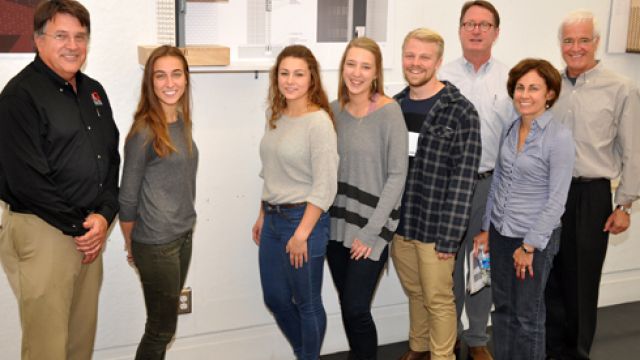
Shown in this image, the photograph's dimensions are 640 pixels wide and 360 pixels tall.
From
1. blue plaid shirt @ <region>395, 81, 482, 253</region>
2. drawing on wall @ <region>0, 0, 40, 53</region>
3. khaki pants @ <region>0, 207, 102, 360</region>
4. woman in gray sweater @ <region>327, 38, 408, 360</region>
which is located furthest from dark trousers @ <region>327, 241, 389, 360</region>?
drawing on wall @ <region>0, 0, 40, 53</region>

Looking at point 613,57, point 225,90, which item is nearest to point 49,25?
point 225,90

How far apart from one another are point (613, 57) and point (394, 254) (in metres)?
2.13

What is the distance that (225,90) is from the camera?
3273 mm

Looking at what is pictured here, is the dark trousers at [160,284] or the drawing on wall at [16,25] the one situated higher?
the drawing on wall at [16,25]

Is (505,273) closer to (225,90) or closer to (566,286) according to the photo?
(566,286)

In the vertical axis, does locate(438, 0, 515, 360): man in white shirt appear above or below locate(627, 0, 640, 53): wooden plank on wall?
below

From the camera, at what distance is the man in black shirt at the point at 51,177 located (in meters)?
2.31

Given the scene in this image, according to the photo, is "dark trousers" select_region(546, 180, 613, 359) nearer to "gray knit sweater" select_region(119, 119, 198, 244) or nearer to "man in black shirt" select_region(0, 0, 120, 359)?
"gray knit sweater" select_region(119, 119, 198, 244)

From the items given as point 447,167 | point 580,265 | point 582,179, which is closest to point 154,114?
point 447,167

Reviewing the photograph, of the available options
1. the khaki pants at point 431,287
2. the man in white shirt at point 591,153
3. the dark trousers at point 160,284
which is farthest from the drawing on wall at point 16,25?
the man in white shirt at point 591,153

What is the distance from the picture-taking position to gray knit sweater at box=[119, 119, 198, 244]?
8.34 ft

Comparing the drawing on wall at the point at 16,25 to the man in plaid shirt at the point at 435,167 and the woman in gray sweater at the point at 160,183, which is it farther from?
the man in plaid shirt at the point at 435,167

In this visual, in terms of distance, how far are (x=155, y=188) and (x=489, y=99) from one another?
1693mm

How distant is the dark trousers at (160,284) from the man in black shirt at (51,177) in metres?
0.21
